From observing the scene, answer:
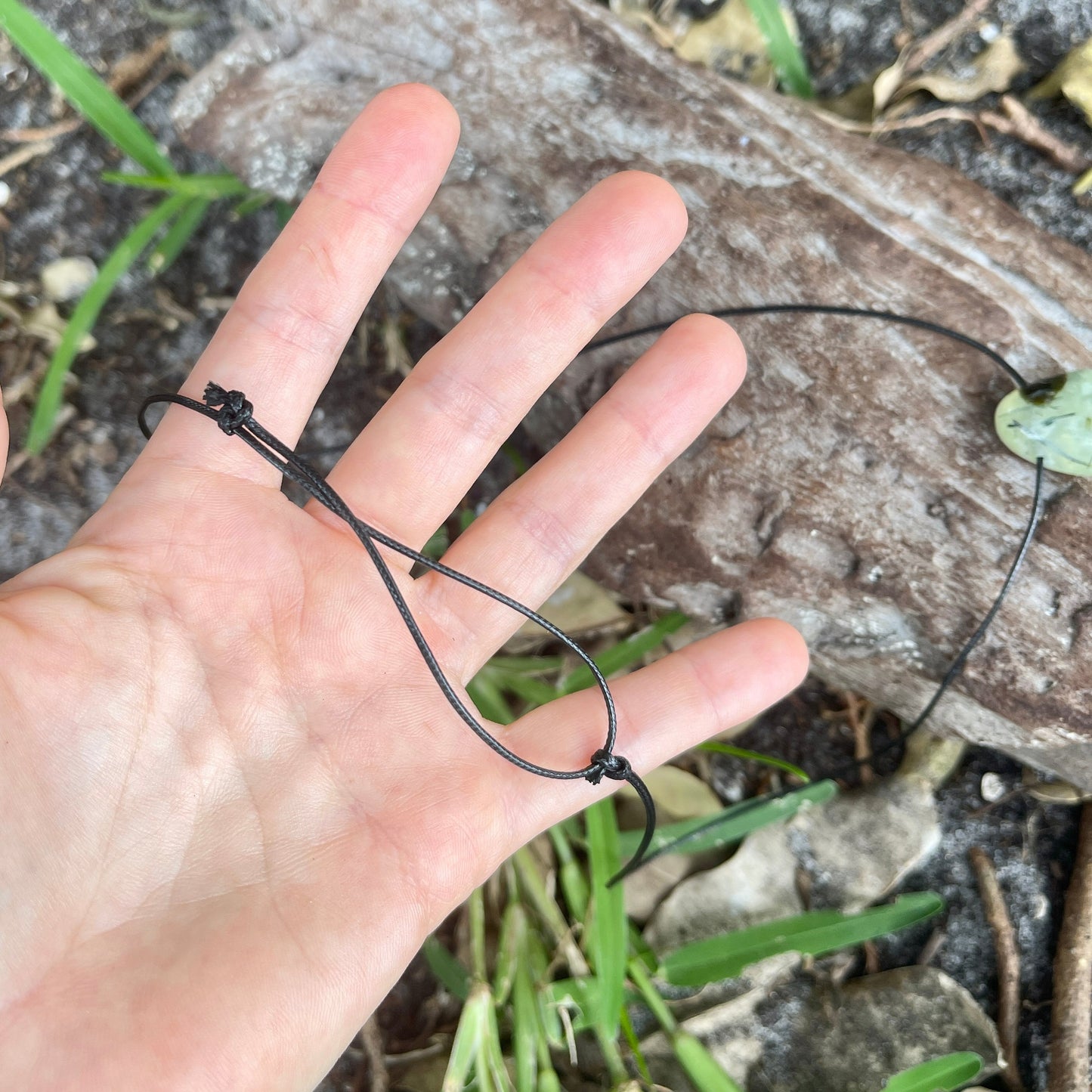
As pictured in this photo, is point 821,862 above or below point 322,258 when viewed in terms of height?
below

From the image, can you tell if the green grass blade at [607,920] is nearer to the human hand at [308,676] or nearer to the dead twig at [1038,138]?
the human hand at [308,676]

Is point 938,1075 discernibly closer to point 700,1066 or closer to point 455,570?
point 700,1066

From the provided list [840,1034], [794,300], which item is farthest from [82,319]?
[840,1034]

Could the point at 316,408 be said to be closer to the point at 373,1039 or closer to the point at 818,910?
the point at 373,1039

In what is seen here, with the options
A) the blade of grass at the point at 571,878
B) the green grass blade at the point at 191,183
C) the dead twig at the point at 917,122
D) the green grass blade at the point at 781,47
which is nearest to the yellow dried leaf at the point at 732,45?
the green grass blade at the point at 781,47

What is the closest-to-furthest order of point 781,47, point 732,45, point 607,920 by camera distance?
1. point 607,920
2. point 781,47
3. point 732,45

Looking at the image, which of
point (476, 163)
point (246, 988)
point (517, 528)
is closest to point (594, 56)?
point (476, 163)

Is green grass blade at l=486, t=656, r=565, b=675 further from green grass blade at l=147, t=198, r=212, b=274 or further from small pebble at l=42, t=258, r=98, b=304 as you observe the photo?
small pebble at l=42, t=258, r=98, b=304

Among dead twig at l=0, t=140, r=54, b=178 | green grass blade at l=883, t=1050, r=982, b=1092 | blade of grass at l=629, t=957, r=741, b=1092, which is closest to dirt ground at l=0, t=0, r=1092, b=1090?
dead twig at l=0, t=140, r=54, b=178
